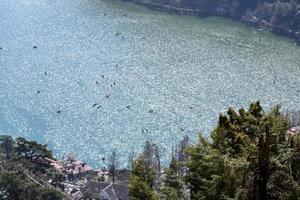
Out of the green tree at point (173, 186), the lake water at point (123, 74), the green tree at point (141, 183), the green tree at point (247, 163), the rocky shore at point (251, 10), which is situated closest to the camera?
the green tree at point (247, 163)

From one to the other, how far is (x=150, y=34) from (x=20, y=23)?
2431cm

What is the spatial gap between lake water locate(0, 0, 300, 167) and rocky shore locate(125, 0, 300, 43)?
4.04 m

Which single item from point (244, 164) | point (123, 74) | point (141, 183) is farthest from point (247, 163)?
point (123, 74)

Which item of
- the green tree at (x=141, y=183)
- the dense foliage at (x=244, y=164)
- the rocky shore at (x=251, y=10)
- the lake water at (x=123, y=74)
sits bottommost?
the lake water at (x=123, y=74)

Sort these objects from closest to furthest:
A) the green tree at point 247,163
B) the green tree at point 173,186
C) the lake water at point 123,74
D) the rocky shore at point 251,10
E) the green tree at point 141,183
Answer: the green tree at point 247,163 → the green tree at point 173,186 → the green tree at point 141,183 → the lake water at point 123,74 → the rocky shore at point 251,10

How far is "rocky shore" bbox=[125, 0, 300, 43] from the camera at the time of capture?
117956mm

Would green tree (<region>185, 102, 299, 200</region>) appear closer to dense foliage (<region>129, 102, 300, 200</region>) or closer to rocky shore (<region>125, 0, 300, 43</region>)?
dense foliage (<region>129, 102, 300, 200</region>)

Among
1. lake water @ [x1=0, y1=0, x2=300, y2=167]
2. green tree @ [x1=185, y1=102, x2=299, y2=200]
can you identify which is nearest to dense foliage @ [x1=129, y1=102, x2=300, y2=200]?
green tree @ [x1=185, y1=102, x2=299, y2=200]

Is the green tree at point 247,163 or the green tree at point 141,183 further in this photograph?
the green tree at point 141,183

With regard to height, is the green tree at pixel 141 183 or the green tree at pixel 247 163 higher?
the green tree at pixel 247 163

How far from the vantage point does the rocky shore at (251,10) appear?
117956 mm

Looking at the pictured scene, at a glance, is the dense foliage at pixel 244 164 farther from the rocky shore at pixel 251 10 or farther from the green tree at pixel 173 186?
the rocky shore at pixel 251 10

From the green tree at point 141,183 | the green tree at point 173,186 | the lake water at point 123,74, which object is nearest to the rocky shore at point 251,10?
the lake water at point 123,74

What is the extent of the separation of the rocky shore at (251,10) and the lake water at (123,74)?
13.2 feet
